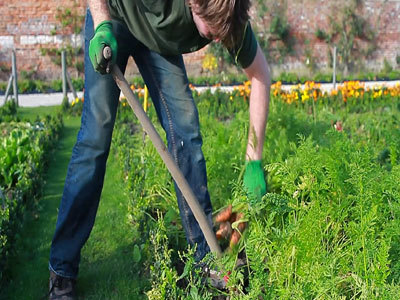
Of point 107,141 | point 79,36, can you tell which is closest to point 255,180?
point 107,141

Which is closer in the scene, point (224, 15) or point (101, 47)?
point (224, 15)

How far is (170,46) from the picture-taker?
2.30m

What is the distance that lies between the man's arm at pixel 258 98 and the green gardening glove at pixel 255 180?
33 mm

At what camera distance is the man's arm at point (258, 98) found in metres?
2.39

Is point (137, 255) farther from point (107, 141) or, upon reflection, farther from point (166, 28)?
point (166, 28)

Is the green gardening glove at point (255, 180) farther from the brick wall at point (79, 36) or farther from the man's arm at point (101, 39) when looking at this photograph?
the brick wall at point (79, 36)

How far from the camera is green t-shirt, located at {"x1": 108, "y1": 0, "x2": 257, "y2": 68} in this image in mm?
2166

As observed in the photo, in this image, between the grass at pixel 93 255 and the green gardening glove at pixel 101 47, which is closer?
the green gardening glove at pixel 101 47

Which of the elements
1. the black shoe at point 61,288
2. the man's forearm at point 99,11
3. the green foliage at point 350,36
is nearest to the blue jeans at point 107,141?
the black shoe at point 61,288

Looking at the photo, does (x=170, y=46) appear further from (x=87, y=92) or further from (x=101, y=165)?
(x=101, y=165)

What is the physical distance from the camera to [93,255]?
2906 millimetres

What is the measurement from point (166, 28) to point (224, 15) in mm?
445

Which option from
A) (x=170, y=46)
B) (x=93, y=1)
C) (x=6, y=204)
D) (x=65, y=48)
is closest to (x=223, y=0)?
(x=170, y=46)

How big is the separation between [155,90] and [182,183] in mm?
590
